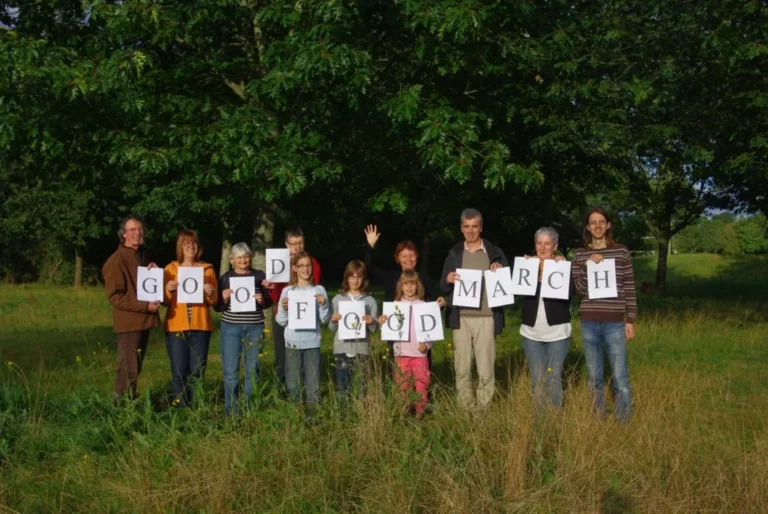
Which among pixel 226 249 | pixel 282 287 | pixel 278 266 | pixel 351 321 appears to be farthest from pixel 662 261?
pixel 351 321

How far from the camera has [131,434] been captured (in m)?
5.80

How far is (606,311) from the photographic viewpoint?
22.1 feet

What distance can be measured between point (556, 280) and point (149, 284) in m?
3.30

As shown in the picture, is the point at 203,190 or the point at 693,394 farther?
the point at 203,190

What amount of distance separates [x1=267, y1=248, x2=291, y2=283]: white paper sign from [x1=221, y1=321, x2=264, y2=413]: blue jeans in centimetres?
43

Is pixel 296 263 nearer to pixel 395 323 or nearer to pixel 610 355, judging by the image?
pixel 395 323

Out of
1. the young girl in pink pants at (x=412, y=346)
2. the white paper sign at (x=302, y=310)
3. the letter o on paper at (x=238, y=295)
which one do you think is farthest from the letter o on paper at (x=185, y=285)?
the young girl in pink pants at (x=412, y=346)

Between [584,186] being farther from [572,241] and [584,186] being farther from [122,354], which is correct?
[572,241]

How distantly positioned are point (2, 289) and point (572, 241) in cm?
2443

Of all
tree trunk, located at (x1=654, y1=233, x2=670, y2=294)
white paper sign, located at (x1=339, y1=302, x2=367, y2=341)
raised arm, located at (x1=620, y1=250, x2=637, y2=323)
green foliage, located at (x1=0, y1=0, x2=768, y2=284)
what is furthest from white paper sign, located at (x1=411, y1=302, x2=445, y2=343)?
tree trunk, located at (x1=654, y1=233, x2=670, y2=294)

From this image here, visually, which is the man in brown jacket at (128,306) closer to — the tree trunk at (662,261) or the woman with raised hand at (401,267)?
the woman with raised hand at (401,267)

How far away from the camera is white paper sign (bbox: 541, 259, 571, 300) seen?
670cm

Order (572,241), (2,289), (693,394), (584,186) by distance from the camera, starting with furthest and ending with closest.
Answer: (572,241) → (2,289) → (584,186) → (693,394)

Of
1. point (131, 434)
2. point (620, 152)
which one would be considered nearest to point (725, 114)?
point (620, 152)
